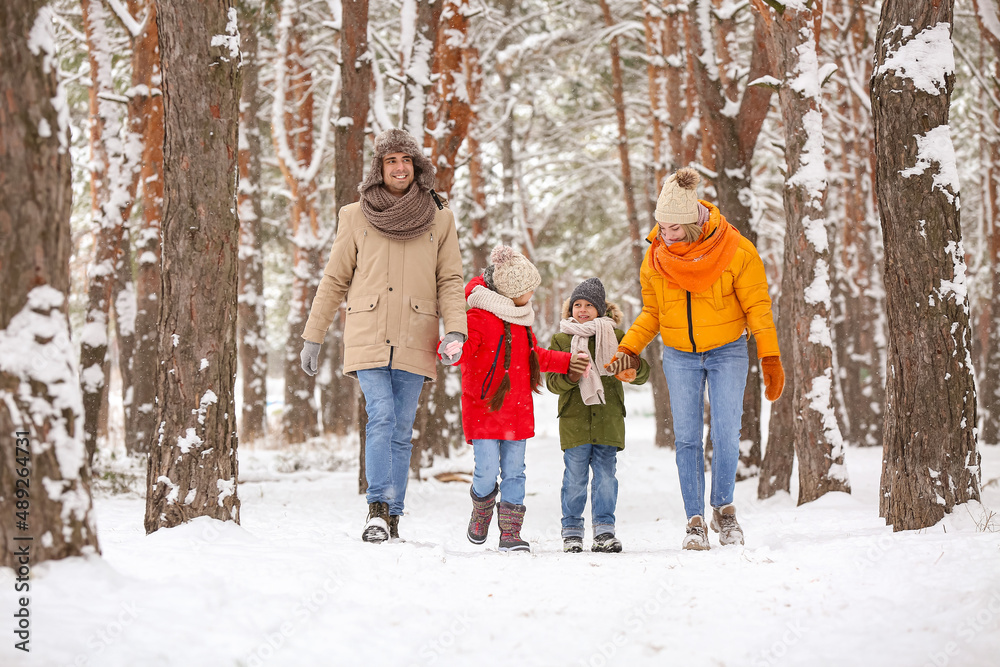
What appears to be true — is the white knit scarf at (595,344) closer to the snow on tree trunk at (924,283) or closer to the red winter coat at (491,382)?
the red winter coat at (491,382)

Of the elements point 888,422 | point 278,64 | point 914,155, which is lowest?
point 888,422

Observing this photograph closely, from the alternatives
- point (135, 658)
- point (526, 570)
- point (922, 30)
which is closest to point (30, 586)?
point (135, 658)

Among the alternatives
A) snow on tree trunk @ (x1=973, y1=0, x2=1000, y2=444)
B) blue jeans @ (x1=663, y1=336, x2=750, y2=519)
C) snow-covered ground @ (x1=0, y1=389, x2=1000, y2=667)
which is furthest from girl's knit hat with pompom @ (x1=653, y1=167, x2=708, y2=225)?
snow on tree trunk @ (x1=973, y1=0, x2=1000, y2=444)

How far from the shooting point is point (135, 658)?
2.33 metres

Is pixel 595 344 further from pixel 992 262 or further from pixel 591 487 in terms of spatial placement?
pixel 992 262

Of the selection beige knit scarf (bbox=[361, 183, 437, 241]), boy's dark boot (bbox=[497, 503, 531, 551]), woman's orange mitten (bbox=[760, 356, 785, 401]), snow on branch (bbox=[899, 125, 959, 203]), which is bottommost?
boy's dark boot (bbox=[497, 503, 531, 551])

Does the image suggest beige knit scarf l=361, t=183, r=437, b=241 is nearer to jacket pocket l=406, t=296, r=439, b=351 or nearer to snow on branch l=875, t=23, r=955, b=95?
jacket pocket l=406, t=296, r=439, b=351

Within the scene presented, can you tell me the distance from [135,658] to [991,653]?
263 centimetres

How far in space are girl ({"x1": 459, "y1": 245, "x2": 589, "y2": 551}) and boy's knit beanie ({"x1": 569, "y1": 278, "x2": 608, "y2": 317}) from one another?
0.62 meters

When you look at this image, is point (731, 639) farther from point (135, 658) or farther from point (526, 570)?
point (135, 658)

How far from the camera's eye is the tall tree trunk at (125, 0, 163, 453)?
8.97 m

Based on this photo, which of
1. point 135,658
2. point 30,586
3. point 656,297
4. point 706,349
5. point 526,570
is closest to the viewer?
point 135,658

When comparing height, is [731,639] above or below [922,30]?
below

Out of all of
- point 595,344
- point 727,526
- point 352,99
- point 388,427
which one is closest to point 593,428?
point 595,344
